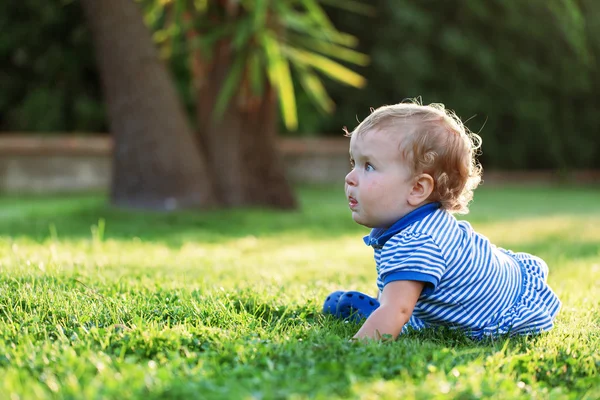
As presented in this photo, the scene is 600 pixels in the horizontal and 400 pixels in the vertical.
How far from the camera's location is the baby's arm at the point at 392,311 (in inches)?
91.5

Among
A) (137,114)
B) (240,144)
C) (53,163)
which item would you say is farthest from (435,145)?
(53,163)

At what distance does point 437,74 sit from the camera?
17.3 meters

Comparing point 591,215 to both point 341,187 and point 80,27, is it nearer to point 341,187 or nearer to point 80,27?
point 341,187

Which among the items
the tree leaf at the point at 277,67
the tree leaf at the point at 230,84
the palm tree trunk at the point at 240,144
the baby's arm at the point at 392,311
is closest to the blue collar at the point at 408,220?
the baby's arm at the point at 392,311

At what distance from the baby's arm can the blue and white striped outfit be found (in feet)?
0.11

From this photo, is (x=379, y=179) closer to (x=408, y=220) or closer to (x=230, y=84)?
(x=408, y=220)

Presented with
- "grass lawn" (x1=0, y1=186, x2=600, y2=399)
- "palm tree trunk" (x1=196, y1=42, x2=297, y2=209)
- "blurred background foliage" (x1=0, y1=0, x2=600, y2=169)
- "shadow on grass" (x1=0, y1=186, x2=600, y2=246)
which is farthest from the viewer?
"blurred background foliage" (x1=0, y1=0, x2=600, y2=169)

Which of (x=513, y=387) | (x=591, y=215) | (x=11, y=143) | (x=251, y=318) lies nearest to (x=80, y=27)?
(x=11, y=143)

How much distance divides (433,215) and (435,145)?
0.80ft

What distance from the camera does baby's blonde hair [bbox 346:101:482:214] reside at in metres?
2.54

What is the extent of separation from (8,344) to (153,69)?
559cm

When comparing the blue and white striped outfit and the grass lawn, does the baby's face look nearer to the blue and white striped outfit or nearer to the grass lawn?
the blue and white striped outfit

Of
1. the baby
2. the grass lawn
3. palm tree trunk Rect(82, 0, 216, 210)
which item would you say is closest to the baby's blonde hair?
the baby

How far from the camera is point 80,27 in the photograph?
44.8ft
